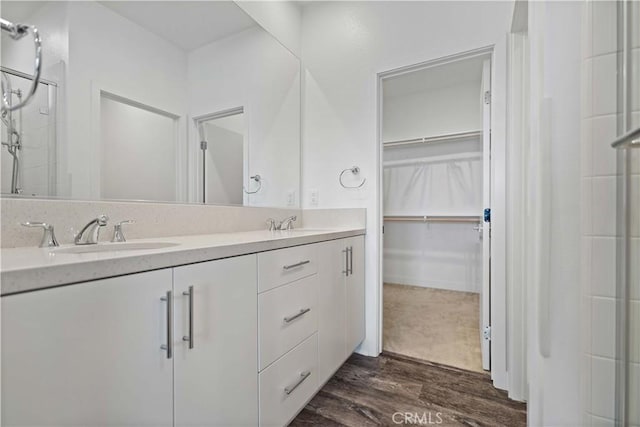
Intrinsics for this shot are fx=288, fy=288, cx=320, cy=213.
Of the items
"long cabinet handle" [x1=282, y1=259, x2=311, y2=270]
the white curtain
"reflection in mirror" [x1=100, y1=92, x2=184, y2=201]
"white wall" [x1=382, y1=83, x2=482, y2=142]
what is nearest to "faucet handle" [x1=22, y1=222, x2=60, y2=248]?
"reflection in mirror" [x1=100, y1=92, x2=184, y2=201]

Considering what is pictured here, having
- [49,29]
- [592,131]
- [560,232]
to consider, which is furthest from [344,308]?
[49,29]

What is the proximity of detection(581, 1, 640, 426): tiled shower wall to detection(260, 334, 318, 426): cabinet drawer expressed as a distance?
934 millimetres

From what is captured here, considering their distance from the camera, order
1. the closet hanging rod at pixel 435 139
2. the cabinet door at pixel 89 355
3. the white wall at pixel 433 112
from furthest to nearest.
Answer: the white wall at pixel 433 112 < the closet hanging rod at pixel 435 139 < the cabinet door at pixel 89 355

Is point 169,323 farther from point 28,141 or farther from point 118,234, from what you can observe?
point 28,141

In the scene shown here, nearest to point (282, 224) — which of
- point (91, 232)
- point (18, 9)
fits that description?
point (91, 232)

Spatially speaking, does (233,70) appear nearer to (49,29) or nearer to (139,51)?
(139,51)

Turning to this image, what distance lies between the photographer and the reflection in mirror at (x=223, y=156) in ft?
5.37

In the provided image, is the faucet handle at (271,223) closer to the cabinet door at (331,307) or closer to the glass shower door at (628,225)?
the cabinet door at (331,307)

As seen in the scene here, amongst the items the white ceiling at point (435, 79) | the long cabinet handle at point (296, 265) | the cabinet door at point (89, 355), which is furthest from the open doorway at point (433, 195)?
the cabinet door at point (89, 355)

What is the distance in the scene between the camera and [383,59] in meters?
2.00

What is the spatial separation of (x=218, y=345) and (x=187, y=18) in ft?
5.32

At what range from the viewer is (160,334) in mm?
718

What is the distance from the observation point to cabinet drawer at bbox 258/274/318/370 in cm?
105

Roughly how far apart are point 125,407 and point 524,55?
2.13 meters
